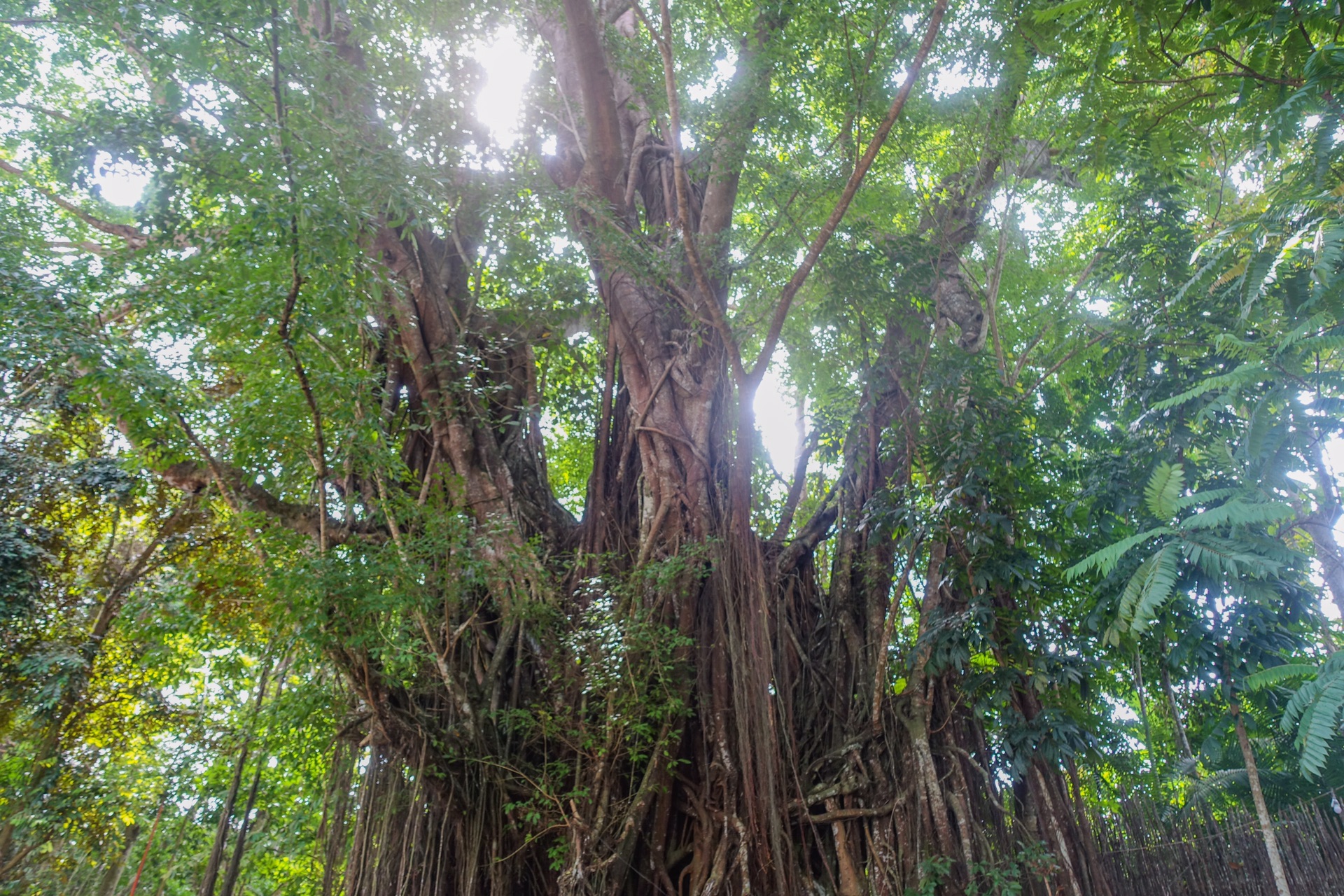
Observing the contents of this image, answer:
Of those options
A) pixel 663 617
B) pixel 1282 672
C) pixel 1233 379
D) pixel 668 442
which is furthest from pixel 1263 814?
pixel 668 442

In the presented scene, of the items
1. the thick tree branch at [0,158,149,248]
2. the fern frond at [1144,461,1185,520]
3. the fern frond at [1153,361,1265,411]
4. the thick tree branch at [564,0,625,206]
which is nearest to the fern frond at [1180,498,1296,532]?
the fern frond at [1144,461,1185,520]

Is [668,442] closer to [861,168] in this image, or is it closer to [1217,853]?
[861,168]

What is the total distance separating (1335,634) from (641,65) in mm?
5469

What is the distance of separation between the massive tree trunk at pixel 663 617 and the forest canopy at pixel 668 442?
0.03 meters

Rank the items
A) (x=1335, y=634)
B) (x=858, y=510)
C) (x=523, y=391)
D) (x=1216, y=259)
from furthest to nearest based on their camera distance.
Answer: (x=523, y=391) → (x=1335, y=634) → (x=858, y=510) → (x=1216, y=259)

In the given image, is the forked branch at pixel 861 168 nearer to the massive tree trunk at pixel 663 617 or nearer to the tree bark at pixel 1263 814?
the massive tree trunk at pixel 663 617

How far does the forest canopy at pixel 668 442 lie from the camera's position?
300cm

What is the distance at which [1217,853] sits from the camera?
Answer: 11.2 ft

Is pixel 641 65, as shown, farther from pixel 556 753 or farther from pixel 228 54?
pixel 556 753

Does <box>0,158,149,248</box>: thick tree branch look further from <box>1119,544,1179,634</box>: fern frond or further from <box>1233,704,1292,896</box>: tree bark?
<box>1233,704,1292,896</box>: tree bark

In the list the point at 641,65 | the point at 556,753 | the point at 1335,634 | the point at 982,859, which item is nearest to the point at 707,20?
the point at 641,65

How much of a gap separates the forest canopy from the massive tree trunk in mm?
27

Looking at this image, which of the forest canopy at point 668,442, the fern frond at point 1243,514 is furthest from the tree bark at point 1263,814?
the fern frond at point 1243,514

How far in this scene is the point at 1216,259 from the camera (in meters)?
2.87
